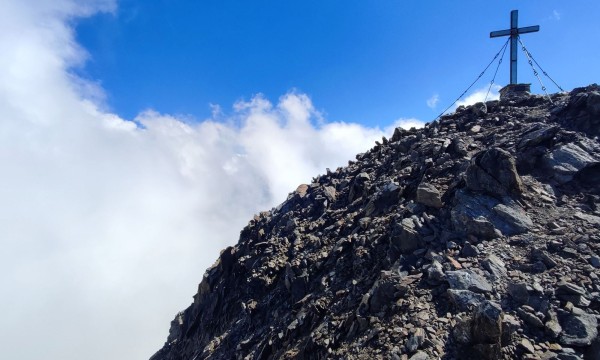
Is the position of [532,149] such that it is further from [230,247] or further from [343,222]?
[230,247]

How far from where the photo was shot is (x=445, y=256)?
11656 millimetres

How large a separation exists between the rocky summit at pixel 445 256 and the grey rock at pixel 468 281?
0.03 meters

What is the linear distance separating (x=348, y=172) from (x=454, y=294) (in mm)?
13839

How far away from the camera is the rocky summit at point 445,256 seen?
9.31m

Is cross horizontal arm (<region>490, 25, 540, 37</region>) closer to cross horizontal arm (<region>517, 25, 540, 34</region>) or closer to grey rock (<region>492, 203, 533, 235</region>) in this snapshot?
cross horizontal arm (<region>517, 25, 540, 34</region>)

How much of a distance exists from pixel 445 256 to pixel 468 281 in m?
1.30

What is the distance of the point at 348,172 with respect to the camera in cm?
2350

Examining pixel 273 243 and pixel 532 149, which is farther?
pixel 273 243

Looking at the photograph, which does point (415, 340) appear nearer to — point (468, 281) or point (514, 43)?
point (468, 281)

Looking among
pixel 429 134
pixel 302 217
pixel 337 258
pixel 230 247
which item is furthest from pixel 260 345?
pixel 429 134

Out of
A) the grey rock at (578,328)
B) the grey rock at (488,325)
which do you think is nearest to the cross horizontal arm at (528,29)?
the grey rock at (578,328)

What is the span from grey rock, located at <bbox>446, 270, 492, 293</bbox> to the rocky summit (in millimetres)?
29

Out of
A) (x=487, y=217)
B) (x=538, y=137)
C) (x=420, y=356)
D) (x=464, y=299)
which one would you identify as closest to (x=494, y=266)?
(x=464, y=299)

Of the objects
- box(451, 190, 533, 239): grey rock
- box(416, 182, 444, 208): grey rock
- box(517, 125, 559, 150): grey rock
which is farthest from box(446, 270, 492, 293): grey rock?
box(517, 125, 559, 150): grey rock
